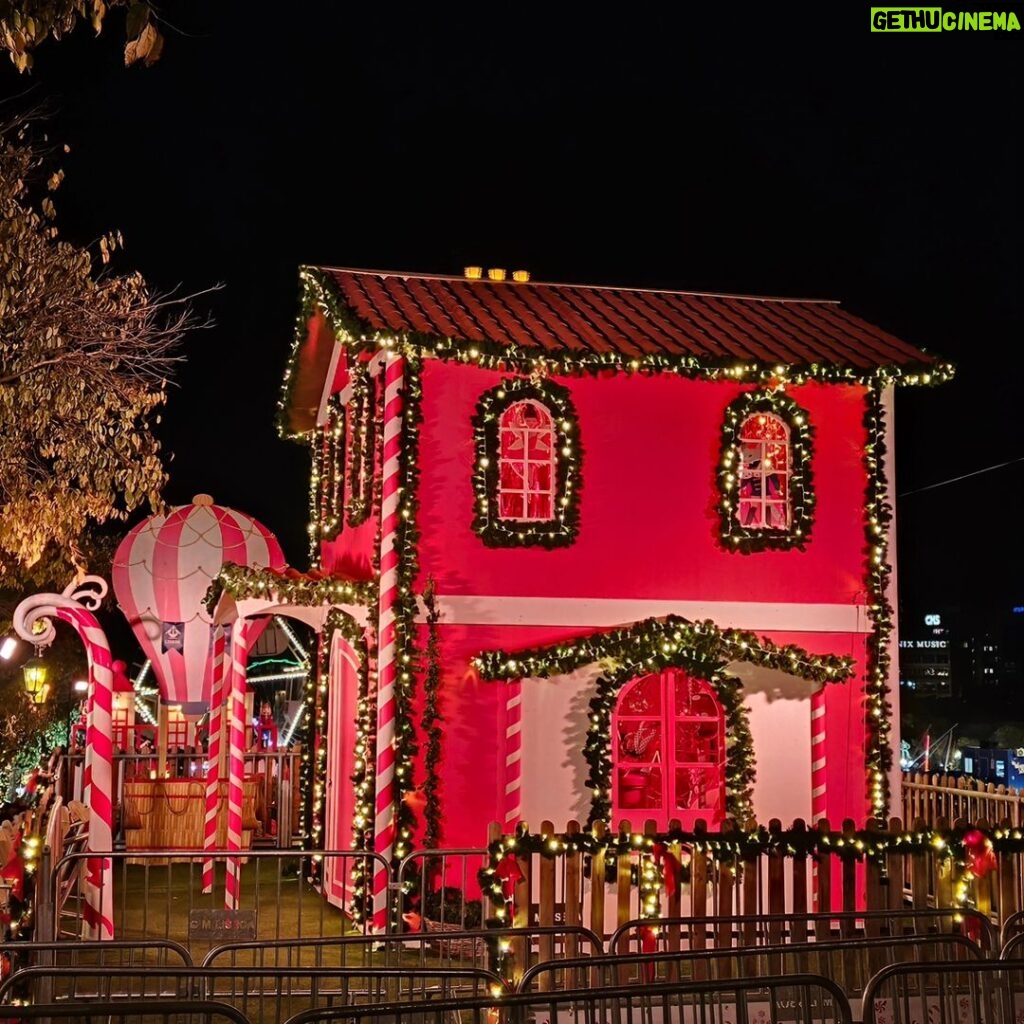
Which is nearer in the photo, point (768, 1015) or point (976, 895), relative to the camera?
point (768, 1015)

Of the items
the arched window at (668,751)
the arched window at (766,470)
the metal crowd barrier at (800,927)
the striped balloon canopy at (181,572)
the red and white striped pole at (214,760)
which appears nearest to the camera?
the metal crowd barrier at (800,927)

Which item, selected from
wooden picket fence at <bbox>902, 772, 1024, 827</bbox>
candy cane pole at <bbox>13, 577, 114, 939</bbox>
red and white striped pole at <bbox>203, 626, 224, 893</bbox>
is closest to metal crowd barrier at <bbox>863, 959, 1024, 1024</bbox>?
wooden picket fence at <bbox>902, 772, 1024, 827</bbox>

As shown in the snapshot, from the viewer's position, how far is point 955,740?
100938 mm

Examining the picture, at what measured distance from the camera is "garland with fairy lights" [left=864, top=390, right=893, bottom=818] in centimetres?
1539

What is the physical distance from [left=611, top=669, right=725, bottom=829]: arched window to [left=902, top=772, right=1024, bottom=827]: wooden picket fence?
11.3 feet

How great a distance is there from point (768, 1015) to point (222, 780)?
27.7 ft

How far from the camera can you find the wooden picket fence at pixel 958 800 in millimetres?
16203

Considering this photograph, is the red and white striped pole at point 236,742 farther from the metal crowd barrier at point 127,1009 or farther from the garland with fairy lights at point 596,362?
the metal crowd barrier at point 127,1009

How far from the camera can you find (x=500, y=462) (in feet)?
49.6

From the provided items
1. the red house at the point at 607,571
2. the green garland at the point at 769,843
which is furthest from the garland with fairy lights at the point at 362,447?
the green garland at the point at 769,843

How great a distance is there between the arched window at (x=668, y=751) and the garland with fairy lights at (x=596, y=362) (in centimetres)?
310

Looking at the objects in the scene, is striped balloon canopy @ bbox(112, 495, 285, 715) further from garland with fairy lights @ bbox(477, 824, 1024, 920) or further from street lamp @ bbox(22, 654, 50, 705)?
garland with fairy lights @ bbox(477, 824, 1024, 920)

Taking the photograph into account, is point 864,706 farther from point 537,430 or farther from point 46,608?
point 46,608

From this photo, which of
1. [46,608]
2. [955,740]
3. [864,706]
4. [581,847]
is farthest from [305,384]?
[955,740]
